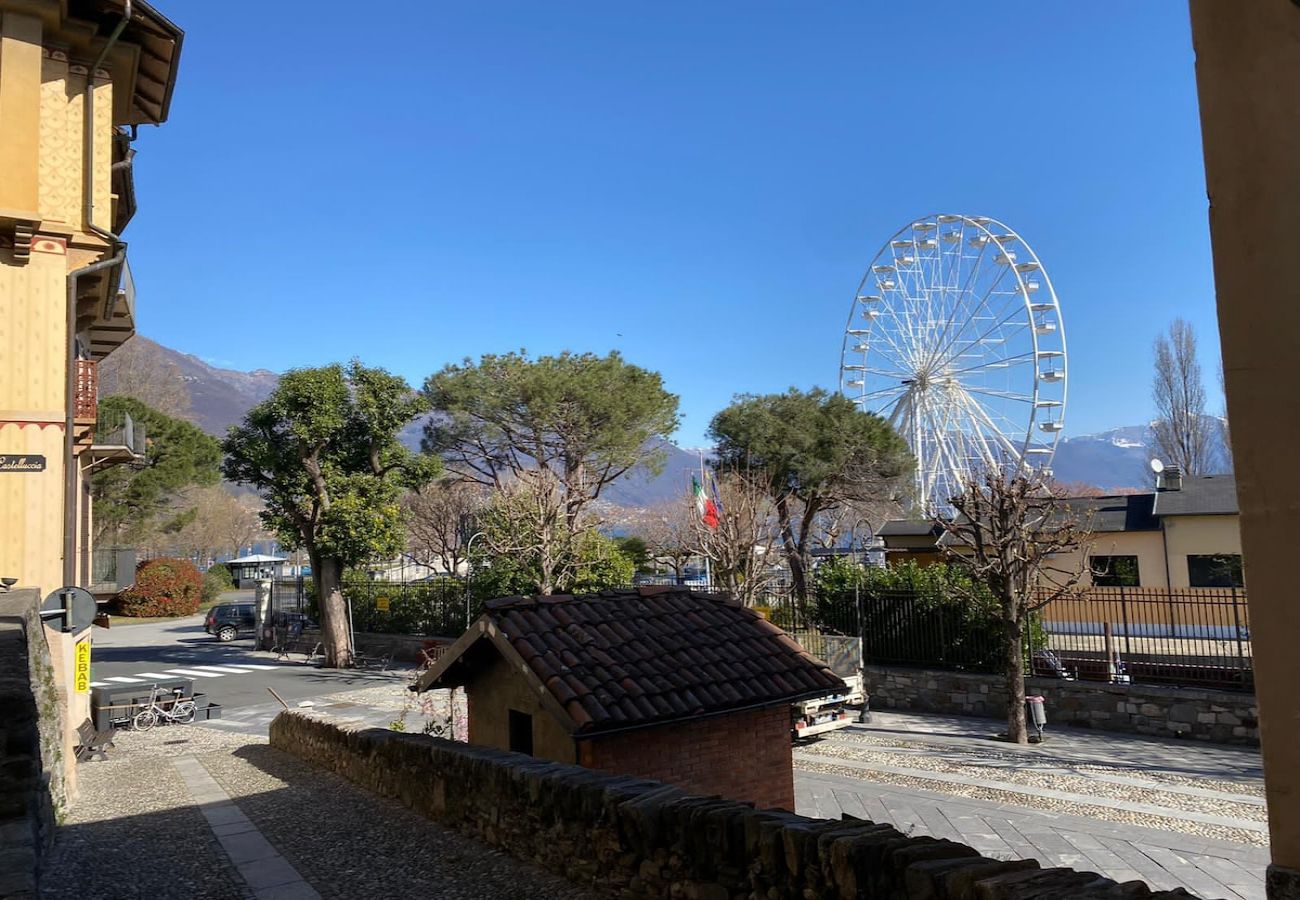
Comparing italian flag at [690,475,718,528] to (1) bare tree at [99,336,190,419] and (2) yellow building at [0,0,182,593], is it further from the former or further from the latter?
(1) bare tree at [99,336,190,419]

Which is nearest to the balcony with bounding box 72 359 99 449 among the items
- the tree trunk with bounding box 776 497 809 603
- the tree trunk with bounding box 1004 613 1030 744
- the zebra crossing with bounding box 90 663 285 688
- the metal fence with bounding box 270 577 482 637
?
the zebra crossing with bounding box 90 663 285 688

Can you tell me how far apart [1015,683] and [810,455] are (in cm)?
1449

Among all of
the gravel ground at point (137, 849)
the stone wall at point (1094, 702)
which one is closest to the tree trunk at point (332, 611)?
the gravel ground at point (137, 849)

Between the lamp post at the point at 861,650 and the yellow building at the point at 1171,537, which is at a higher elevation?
the yellow building at the point at 1171,537

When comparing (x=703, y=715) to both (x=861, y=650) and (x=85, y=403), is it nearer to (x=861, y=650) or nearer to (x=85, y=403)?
(x=861, y=650)

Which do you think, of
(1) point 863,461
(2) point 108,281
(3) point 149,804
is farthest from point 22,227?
(1) point 863,461

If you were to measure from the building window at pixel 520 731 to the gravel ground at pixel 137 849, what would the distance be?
274 centimetres

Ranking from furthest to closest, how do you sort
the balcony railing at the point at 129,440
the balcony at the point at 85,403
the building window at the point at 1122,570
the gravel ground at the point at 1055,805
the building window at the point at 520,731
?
the building window at the point at 1122,570, the balcony railing at the point at 129,440, the balcony at the point at 85,403, the gravel ground at the point at 1055,805, the building window at the point at 520,731

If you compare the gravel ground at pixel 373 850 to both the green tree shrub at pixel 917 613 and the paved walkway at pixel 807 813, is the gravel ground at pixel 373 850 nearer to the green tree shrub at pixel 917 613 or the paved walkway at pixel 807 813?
the paved walkway at pixel 807 813

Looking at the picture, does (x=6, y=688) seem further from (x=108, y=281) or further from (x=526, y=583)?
(x=526, y=583)

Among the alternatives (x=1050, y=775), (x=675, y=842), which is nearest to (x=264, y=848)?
(x=675, y=842)

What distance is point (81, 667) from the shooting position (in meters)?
14.2

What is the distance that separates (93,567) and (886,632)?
1787cm

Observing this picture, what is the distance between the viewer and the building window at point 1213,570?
26.0m
